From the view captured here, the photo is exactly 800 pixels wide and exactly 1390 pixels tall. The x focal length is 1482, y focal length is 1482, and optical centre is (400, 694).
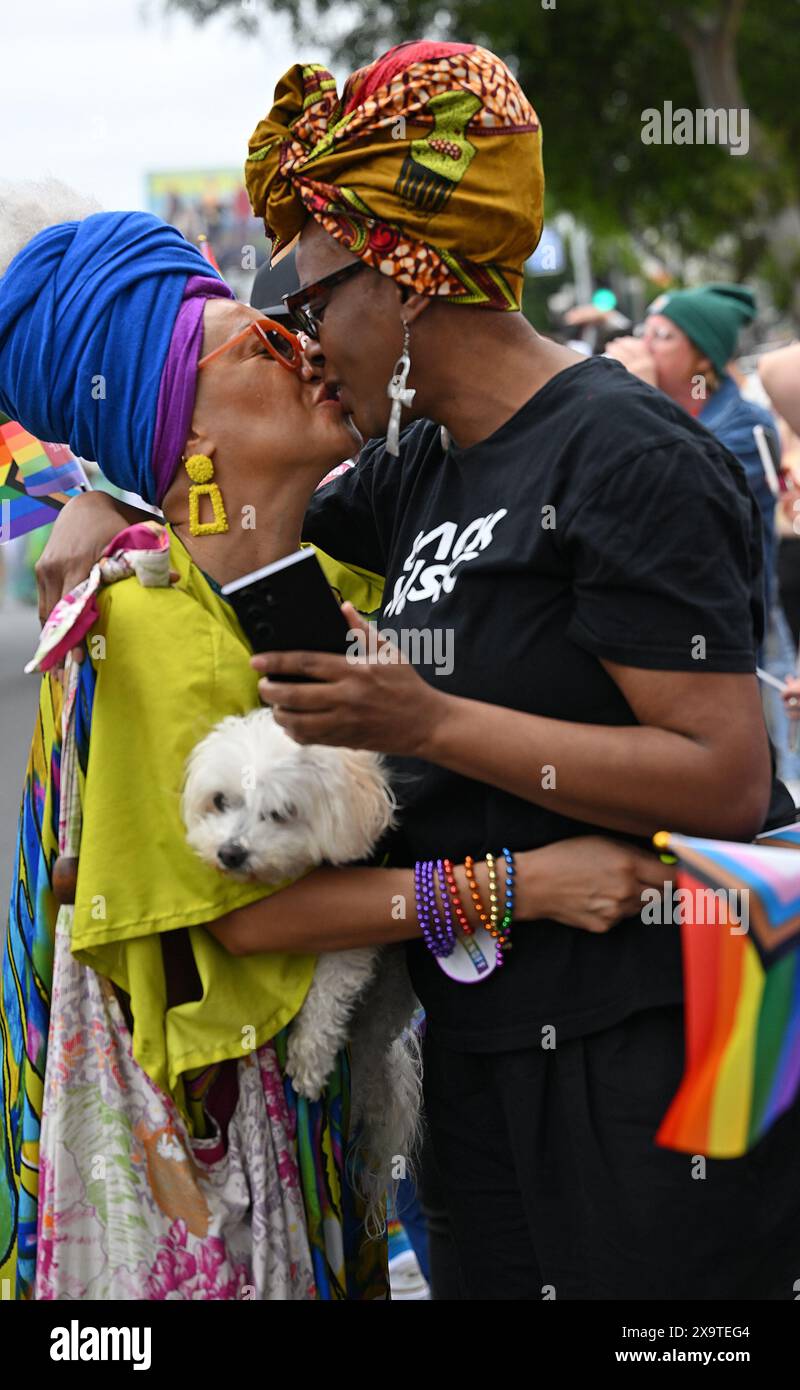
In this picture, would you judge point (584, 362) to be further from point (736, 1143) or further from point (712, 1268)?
point (712, 1268)

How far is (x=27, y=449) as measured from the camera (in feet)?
9.50

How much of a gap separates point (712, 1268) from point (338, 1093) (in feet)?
1.96

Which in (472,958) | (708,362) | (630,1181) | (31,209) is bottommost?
(630,1181)

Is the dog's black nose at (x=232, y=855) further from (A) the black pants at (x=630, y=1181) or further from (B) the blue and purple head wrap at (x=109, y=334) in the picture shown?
(B) the blue and purple head wrap at (x=109, y=334)

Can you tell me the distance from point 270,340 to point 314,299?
147 mm

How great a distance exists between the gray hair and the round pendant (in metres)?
1.28

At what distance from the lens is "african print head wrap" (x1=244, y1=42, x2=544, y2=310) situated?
6.82 feet

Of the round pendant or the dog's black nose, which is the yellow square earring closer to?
the dog's black nose

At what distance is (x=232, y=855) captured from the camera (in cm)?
206

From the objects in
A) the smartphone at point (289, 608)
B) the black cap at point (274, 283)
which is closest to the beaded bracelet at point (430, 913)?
the smartphone at point (289, 608)

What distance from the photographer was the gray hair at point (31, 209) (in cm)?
239

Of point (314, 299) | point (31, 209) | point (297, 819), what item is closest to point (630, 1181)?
point (297, 819)

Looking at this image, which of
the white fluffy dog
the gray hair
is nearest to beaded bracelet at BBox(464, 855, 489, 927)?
the white fluffy dog
